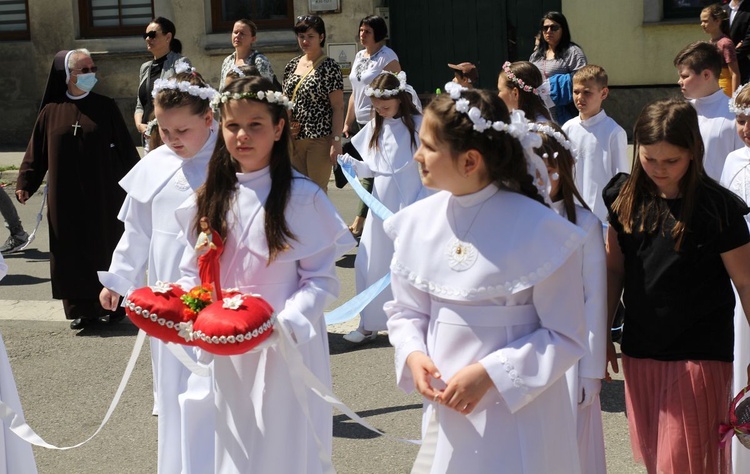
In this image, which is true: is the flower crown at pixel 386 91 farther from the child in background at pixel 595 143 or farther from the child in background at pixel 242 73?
the child in background at pixel 595 143

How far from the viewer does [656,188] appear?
13.2 ft

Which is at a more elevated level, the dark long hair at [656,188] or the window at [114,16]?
the window at [114,16]

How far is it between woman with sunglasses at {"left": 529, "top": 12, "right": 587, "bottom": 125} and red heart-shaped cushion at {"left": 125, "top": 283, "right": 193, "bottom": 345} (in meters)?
6.52

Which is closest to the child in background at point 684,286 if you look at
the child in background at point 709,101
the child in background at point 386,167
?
the child in background at point 709,101

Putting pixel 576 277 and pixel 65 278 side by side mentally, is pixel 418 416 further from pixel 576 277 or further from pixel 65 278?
pixel 65 278

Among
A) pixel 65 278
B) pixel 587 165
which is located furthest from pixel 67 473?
pixel 587 165

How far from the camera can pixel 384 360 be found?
7.14 meters

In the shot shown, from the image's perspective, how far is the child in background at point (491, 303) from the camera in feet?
10.7

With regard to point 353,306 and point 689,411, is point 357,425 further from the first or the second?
point 689,411

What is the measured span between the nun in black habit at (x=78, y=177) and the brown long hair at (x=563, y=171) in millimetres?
4421

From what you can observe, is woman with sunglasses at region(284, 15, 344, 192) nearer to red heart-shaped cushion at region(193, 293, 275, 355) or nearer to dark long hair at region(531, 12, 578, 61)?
dark long hair at region(531, 12, 578, 61)

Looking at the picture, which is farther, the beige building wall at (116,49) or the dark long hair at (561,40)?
the beige building wall at (116,49)

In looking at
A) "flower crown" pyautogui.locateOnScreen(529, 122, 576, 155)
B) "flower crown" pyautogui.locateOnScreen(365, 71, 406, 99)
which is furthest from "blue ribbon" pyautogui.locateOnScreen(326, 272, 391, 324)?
"flower crown" pyautogui.locateOnScreen(529, 122, 576, 155)

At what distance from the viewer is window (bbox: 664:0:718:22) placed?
15473 mm
